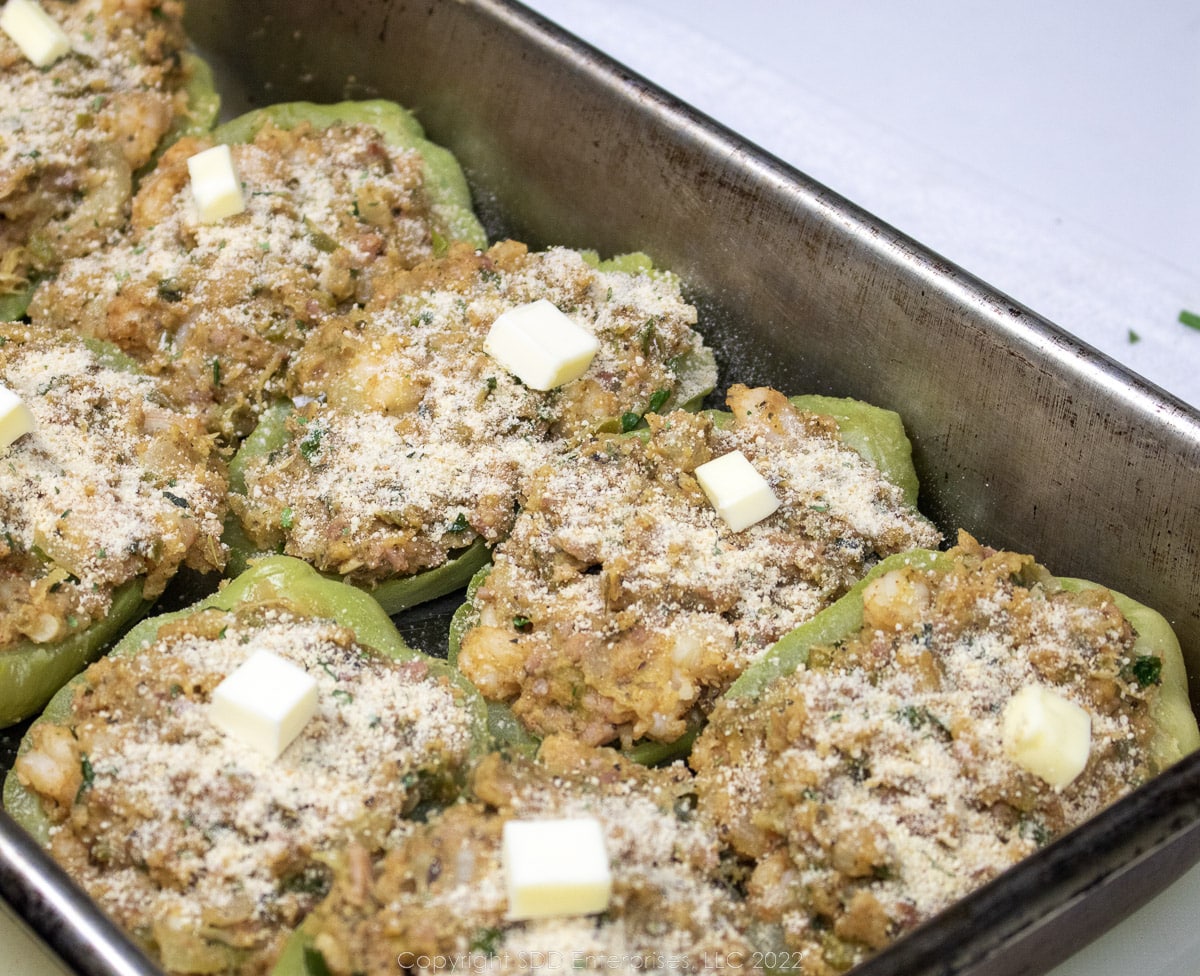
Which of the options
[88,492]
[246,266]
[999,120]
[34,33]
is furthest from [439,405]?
[999,120]

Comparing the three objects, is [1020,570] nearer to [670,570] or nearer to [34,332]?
[670,570]

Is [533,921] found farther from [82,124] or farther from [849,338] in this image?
[82,124]

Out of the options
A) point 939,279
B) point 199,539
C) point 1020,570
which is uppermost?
point 939,279

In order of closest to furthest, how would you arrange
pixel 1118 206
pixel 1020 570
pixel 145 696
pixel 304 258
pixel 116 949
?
pixel 116 949
pixel 145 696
pixel 1020 570
pixel 304 258
pixel 1118 206

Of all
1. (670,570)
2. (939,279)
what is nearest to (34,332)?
→ (670,570)

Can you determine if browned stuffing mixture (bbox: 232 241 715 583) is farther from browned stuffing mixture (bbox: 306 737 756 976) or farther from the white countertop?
the white countertop

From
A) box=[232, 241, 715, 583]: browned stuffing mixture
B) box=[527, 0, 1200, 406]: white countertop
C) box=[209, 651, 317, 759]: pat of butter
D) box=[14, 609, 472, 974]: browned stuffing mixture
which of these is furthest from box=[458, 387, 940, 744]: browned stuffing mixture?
box=[527, 0, 1200, 406]: white countertop
